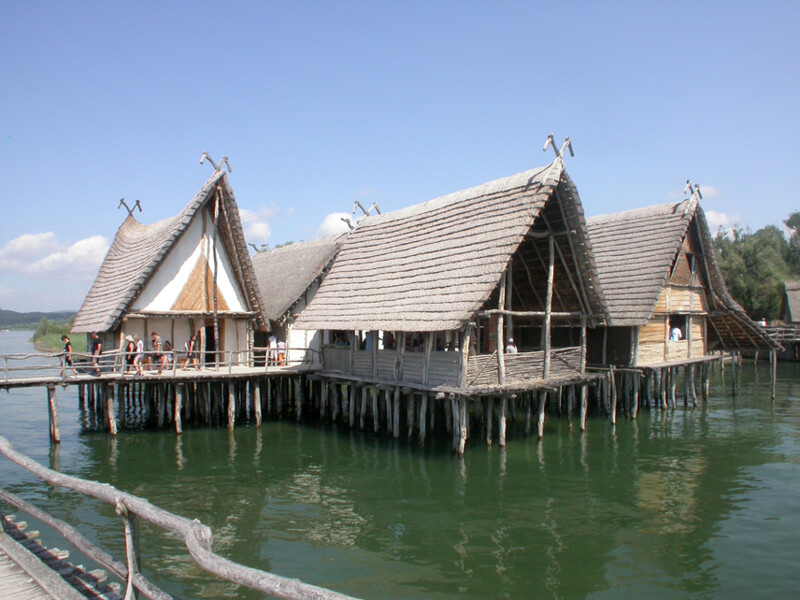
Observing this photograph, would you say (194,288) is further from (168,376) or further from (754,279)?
(754,279)

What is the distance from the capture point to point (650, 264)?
821 inches

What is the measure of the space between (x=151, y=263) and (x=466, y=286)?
31.1 ft

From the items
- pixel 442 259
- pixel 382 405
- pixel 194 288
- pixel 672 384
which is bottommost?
pixel 382 405

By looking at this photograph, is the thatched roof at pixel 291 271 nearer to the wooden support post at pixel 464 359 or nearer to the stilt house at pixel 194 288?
the stilt house at pixel 194 288

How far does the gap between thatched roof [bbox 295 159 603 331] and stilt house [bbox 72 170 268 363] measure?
7.67ft

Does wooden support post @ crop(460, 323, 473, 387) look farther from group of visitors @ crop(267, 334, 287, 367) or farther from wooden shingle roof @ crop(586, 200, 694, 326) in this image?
group of visitors @ crop(267, 334, 287, 367)

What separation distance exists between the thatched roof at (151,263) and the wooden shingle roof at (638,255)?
37.9 feet

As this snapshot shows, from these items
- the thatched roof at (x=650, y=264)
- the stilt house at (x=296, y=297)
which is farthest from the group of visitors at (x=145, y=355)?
the thatched roof at (x=650, y=264)

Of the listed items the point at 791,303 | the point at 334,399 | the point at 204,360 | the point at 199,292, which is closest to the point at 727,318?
the point at 334,399

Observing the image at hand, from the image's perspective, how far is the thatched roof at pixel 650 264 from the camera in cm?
2030

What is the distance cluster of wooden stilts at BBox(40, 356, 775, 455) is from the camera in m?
16.8

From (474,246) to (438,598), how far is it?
9399mm

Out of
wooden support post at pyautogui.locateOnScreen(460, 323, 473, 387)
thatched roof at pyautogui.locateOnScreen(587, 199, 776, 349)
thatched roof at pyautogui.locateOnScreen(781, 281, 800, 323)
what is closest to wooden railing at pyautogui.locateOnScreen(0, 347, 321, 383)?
wooden support post at pyautogui.locateOnScreen(460, 323, 473, 387)

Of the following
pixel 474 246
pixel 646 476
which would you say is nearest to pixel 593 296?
pixel 474 246
